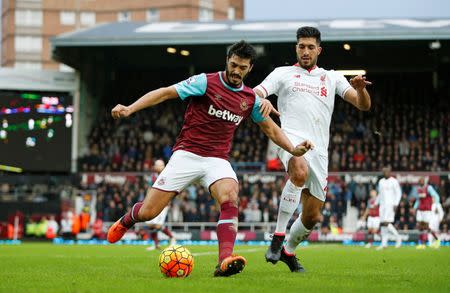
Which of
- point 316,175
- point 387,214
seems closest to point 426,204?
point 387,214

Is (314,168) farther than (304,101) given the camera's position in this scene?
No

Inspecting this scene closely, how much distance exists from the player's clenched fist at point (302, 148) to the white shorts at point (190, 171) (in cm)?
72

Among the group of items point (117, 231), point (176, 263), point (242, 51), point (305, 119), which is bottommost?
point (176, 263)

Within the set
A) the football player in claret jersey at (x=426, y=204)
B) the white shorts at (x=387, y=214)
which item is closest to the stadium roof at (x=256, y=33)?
the football player in claret jersey at (x=426, y=204)

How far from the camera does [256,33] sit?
3278cm

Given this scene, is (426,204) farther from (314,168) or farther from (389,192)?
(314,168)

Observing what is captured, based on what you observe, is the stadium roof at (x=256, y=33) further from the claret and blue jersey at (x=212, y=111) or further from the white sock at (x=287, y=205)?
the claret and blue jersey at (x=212, y=111)

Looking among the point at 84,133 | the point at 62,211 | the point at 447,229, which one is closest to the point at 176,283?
the point at 447,229

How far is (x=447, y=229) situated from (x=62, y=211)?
A: 47.3ft

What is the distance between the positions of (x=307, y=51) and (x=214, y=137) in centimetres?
177

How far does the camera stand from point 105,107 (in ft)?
128

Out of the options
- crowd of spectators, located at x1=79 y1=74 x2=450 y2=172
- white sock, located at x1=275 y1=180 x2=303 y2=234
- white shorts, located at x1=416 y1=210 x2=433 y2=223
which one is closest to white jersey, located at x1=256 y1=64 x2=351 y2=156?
white sock, located at x1=275 y1=180 x2=303 y2=234

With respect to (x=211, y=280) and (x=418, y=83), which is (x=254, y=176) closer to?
(x=418, y=83)

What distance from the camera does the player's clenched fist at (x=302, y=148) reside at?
8648 millimetres
